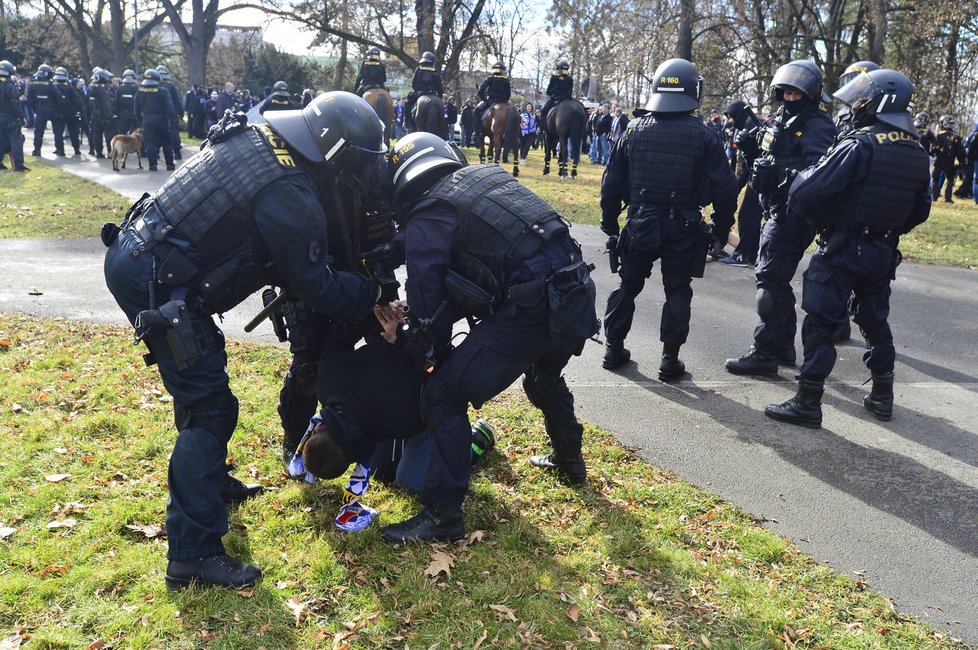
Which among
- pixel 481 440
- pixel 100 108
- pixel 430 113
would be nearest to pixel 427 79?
pixel 430 113

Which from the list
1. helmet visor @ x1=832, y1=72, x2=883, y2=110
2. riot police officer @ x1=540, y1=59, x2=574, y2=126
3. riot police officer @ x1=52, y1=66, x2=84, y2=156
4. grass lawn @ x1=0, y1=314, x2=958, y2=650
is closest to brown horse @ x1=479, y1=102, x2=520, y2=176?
riot police officer @ x1=540, y1=59, x2=574, y2=126

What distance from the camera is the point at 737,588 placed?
136 inches

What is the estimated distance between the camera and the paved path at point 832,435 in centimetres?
379

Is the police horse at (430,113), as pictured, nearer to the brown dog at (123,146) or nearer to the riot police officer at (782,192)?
the brown dog at (123,146)

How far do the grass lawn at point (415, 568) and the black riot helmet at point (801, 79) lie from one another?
10.4 feet

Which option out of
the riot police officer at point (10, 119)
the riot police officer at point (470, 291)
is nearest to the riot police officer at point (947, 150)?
the riot police officer at point (470, 291)

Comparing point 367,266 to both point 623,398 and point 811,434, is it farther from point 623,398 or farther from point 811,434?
point 811,434

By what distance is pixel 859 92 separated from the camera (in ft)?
16.6

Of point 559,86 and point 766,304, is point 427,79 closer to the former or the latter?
point 559,86

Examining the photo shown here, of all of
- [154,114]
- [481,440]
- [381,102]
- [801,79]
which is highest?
[381,102]

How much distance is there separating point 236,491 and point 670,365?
3423 millimetres

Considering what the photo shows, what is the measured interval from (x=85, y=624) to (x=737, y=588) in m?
2.74

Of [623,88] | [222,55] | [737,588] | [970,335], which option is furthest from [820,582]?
[222,55]

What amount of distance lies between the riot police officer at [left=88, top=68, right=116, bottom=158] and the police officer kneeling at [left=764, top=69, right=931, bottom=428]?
62.7ft
